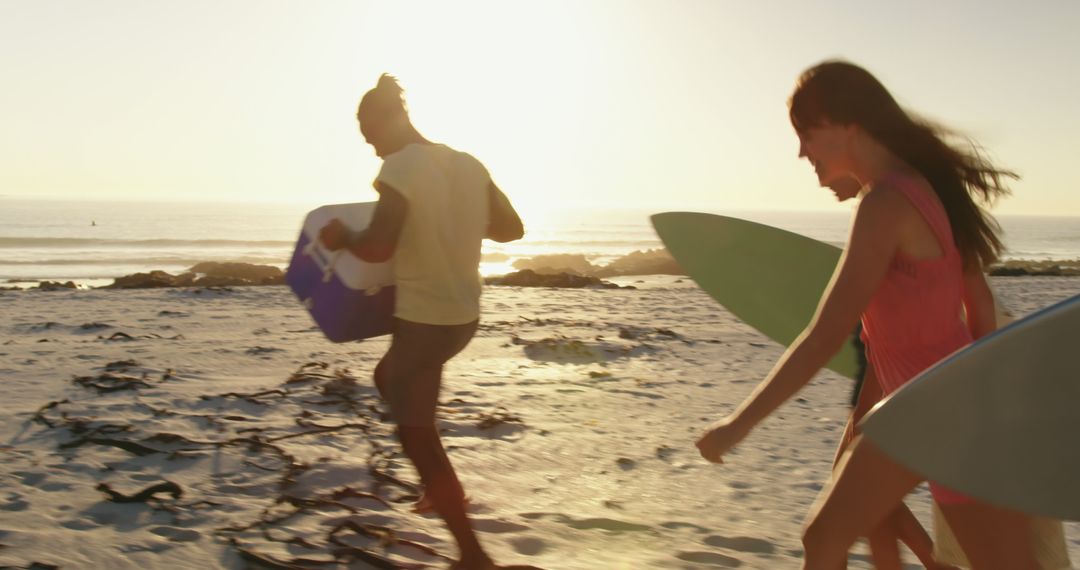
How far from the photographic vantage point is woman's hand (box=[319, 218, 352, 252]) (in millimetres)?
2627

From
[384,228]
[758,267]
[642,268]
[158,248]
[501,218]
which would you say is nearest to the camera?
[384,228]

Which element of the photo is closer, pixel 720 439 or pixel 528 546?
pixel 720 439

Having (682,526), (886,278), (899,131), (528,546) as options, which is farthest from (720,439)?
(682,526)

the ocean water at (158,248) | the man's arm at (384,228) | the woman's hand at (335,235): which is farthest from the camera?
the ocean water at (158,248)

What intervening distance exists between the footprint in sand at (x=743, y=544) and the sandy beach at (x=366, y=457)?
0.01m

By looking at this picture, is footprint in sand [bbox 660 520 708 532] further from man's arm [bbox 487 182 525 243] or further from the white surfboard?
the white surfboard

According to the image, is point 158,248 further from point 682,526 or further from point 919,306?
point 919,306

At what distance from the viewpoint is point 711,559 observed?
2982 mm

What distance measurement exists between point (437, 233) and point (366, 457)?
187cm

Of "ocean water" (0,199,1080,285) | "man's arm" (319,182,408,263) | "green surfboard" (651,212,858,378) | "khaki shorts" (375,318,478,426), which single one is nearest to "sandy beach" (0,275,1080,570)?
"khaki shorts" (375,318,478,426)

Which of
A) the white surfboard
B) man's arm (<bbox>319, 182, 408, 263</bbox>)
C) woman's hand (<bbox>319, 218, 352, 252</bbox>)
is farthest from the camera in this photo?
woman's hand (<bbox>319, 218, 352, 252</bbox>)

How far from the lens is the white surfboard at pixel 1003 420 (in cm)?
158

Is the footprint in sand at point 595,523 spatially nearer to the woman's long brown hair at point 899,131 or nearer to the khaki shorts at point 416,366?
the khaki shorts at point 416,366

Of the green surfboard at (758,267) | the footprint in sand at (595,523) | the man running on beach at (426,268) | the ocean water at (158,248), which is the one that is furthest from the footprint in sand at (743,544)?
the ocean water at (158,248)
